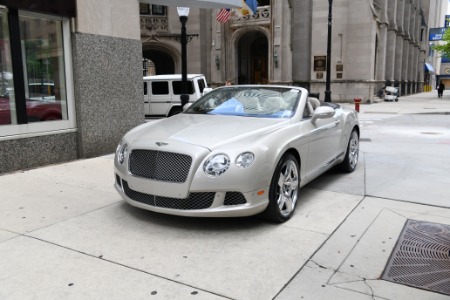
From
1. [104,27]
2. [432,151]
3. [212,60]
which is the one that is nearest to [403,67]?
[212,60]

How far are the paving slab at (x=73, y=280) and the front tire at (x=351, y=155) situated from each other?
458 centimetres

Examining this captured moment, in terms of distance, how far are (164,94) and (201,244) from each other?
1281 centimetres

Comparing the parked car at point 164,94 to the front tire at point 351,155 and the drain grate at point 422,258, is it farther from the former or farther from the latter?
the drain grate at point 422,258

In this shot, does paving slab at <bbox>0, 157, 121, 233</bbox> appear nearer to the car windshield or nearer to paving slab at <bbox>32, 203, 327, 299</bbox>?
paving slab at <bbox>32, 203, 327, 299</bbox>

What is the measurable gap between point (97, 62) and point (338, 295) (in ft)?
22.2

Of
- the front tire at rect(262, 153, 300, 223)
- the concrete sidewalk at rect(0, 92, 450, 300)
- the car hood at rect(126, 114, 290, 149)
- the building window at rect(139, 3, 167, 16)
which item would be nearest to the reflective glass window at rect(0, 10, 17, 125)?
the concrete sidewalk at rect(0, 92, 450, 300)

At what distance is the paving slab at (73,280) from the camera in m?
3.12

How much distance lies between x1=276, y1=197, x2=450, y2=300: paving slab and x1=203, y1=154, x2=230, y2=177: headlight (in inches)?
46.3

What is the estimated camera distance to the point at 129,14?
9.06 m

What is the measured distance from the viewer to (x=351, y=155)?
727 cm

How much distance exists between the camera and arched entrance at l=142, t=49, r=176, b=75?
35.7 m

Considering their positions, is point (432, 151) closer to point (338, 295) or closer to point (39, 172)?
point (338, 295)

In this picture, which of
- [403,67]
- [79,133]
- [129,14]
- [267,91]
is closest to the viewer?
[267,91]

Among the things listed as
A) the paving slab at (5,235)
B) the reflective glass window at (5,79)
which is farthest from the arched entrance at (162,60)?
the paving slab at (5,235)
